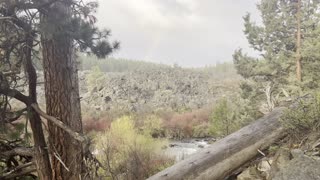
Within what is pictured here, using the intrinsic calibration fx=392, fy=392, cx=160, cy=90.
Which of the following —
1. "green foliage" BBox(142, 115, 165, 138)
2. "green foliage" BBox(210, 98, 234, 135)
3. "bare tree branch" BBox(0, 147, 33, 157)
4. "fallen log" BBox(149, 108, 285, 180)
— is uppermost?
"bare tree branch" BBox(0, 147, 33, 157)

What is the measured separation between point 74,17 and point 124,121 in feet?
53.6

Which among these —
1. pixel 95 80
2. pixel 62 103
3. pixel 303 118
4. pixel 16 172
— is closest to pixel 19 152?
pixel 16 172

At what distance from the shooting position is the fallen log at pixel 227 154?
558cm

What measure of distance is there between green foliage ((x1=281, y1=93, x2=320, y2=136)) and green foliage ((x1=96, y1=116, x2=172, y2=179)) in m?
5.39

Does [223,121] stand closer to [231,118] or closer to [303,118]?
[231,118]

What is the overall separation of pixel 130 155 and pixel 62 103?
9634 millimetres

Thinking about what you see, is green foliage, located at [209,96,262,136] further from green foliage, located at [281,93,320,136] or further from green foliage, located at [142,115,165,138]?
green foliage, located at [281,93,320,136]

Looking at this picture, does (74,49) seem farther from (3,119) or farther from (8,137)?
(8,137)

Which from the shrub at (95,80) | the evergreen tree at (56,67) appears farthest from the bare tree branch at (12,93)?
the shrub at (95,80)

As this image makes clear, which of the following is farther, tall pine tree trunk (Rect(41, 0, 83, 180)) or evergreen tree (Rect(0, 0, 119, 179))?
tall pine tree trunk (Rect(41, 0, 83, 180))

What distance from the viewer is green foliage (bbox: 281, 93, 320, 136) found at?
5852 mm

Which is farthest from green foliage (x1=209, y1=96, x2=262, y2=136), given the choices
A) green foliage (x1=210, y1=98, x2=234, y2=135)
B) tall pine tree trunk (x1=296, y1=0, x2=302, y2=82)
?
tall pine tree trunk (x1=296, y1=0, x2=302, y2=82)

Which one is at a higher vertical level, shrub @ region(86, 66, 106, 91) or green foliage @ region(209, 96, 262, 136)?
shrub @ region(86, 66, 106, 91)

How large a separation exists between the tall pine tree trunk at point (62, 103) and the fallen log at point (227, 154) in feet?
5.59
